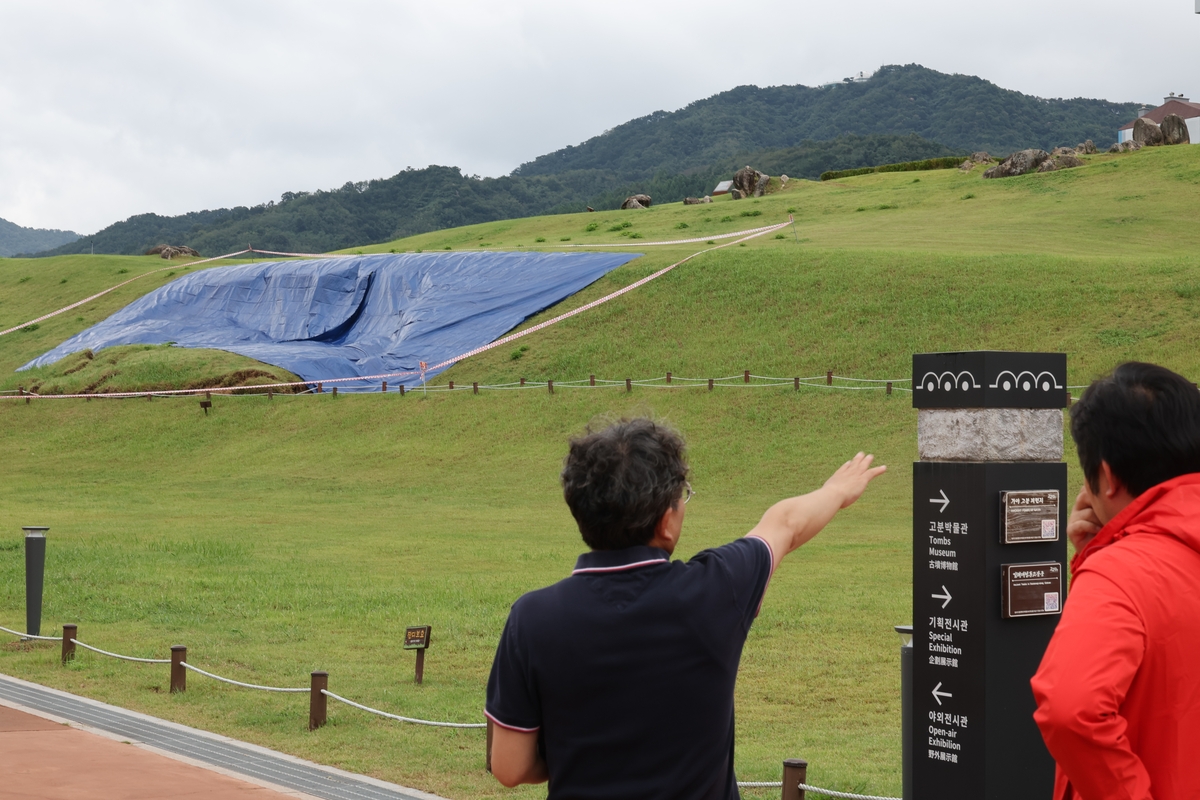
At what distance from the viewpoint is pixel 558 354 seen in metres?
31.7

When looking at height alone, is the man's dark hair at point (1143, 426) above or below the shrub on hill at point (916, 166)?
below

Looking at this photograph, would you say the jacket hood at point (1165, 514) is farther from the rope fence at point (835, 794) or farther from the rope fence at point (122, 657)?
the rope fence at point (122, 657)

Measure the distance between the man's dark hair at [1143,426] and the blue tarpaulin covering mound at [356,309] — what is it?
29.9 meters

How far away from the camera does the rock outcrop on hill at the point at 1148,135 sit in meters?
53.2

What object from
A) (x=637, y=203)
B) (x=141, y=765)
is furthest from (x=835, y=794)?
(x=637, y=203)

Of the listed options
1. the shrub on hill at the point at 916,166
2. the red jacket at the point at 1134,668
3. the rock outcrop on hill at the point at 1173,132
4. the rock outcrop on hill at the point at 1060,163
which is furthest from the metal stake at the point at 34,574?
the shrub on hill at the point at 916,166

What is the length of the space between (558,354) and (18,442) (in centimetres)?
1490

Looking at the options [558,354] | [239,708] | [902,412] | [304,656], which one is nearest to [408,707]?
[239,708]

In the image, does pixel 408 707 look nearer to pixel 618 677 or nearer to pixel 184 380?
pixel 618 677

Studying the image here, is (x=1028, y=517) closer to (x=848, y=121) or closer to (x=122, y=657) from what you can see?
(x=122, y=657)

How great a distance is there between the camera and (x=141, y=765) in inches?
250

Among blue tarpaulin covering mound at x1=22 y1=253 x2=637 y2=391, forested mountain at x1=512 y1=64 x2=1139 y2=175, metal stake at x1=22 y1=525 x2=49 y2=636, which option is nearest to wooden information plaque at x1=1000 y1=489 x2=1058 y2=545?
metal stake at x1=22 y1=525 x2=49 y2=636

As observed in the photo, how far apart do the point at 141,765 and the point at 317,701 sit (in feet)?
4.45

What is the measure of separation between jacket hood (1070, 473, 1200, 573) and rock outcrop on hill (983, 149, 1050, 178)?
53331mm
